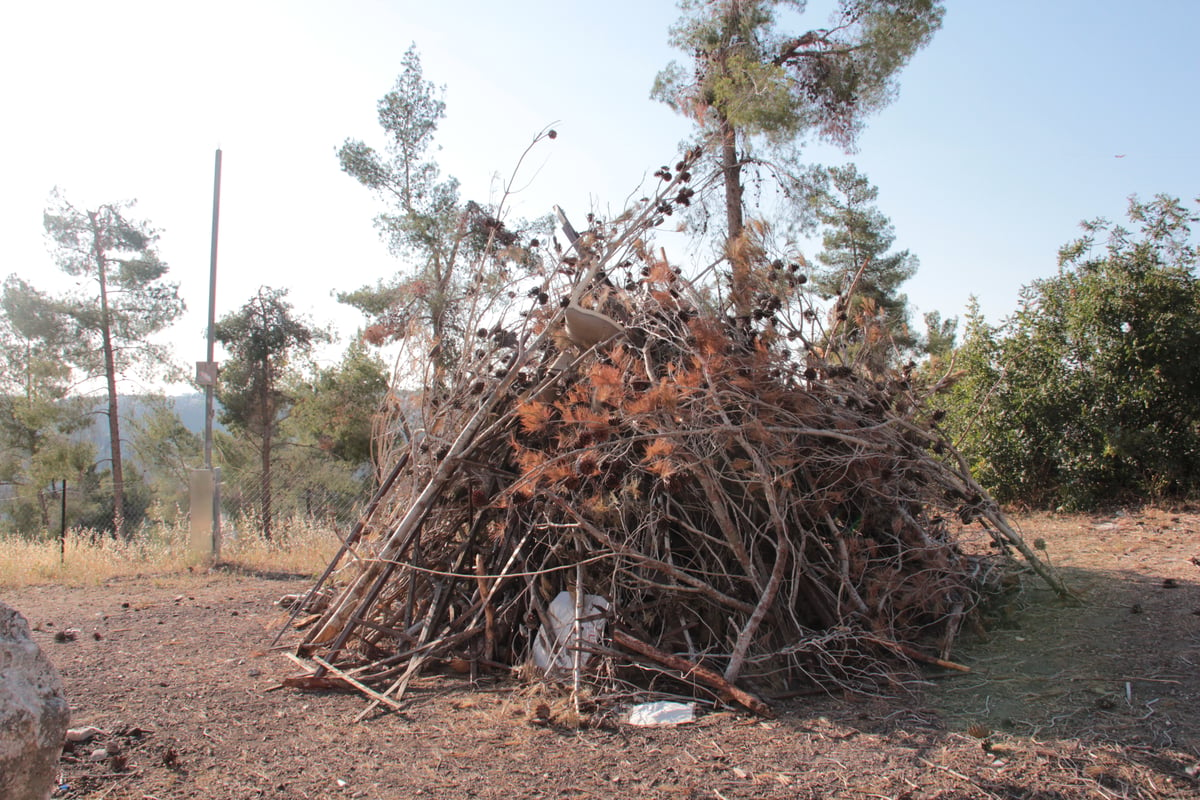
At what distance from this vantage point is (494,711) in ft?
10.8

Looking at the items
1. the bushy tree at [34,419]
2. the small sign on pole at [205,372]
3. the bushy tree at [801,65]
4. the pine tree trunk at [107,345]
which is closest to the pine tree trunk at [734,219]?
the bushy tree at [801,65]

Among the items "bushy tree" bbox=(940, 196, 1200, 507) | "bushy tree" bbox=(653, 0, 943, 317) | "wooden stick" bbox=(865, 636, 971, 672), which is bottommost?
"wooden stick" bbox=(865, 636, 971, 672)

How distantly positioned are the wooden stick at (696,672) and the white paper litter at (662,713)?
145mm

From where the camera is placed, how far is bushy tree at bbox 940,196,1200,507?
302 inches

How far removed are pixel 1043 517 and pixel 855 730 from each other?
21.3ft

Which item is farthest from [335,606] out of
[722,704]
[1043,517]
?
[1043,517]

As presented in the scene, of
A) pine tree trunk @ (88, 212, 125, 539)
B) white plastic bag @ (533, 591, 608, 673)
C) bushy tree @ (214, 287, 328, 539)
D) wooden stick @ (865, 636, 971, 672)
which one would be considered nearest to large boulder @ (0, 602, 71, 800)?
white plastic bag @ (533, 591, 608, 673)

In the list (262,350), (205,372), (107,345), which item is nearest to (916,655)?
(205,372)

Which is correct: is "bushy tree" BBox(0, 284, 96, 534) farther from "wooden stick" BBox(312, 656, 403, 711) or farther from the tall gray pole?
"wooden stick" BBox(312, 656, 403, 711)

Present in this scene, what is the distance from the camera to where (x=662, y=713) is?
3143mm

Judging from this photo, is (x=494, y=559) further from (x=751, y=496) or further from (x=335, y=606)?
(x=751, y=496)

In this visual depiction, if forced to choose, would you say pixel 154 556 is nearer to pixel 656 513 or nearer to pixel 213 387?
pixel 213 387

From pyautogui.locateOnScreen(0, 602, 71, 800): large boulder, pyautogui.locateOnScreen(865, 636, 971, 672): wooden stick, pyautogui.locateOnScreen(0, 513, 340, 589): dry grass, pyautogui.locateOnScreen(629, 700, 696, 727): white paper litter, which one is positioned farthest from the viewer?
pyautogui.locateOnScreen(0, 513, 340, 589): dry grass

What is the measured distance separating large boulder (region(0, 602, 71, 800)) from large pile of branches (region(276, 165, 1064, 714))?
64.4 inches
